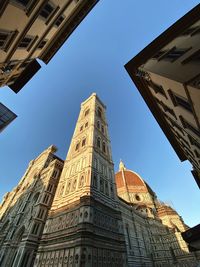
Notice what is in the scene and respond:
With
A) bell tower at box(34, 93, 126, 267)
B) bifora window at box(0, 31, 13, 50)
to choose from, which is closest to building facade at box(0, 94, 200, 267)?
bell tower at box(34, 93, 126, 267)

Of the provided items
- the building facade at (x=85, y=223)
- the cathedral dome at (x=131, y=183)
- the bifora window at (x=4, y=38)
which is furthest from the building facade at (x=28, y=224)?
the cathedral dome at (x=131, y=183)

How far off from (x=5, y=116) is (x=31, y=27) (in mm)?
13019

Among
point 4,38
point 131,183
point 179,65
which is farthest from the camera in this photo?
point 131,183

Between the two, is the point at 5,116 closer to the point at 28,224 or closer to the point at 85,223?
the point at 28,224

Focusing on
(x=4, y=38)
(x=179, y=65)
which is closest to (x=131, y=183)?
(x=179, y=65)

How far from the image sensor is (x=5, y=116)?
2153 cm

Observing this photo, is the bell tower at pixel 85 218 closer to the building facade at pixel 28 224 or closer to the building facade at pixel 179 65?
the building facade at pixel 28 224

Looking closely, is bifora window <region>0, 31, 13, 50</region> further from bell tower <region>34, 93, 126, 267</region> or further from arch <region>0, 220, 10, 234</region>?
arch <region>0, 220, 10, 234</region>

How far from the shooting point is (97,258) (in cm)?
1388

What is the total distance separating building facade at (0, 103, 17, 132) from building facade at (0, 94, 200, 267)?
1052cm

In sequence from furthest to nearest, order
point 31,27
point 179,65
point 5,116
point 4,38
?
point 5,116 → point 31,27 → point 4,38 → point 179,65

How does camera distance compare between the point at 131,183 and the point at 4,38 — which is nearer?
the point at 4,38

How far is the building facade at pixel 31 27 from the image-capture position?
10406 millimetres

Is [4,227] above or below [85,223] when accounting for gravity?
above
